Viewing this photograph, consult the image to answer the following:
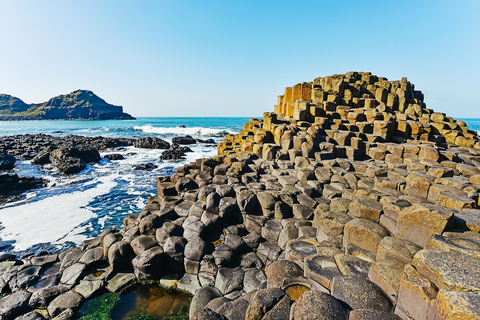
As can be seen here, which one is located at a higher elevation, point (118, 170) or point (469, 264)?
point (469, 264)

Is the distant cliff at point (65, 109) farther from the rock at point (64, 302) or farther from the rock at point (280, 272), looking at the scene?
the rock at point (280, 272)

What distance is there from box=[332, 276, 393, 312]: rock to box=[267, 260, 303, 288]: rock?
2.63 ft

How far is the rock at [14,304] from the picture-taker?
4547 millimetres

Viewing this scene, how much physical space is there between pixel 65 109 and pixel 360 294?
503 feet

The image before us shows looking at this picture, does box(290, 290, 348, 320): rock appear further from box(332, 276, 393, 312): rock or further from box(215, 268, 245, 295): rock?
box(215, 268, 245, 295): rock

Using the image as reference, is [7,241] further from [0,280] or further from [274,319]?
[274,319]

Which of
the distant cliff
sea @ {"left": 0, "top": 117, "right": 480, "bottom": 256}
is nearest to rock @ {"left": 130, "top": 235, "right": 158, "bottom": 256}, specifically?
sea @ {"left": 0, "top": 117, "right": 480, "bottom": 256}

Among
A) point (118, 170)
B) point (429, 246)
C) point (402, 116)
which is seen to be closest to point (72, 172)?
point (118, 170)

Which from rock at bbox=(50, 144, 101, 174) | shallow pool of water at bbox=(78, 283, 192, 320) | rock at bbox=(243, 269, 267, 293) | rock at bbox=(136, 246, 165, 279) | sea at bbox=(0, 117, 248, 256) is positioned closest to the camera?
shallow pool of water at bbox=(78, 283, 192, 320)

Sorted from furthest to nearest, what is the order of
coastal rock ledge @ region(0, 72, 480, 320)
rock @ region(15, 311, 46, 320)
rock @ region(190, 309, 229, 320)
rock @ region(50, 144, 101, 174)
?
rock @ region(50, 144, 101, 174) → rock @ region(15, 311, 46, 320) → rock @ region(190, 309, 229, 320) → coastal rock ledge @ region(0, 72, 480, 320)

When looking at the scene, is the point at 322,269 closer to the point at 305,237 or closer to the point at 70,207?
the point at 305,237

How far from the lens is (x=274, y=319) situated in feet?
8.49

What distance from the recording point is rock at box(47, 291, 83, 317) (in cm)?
463

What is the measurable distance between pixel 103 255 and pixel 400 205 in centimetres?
703
